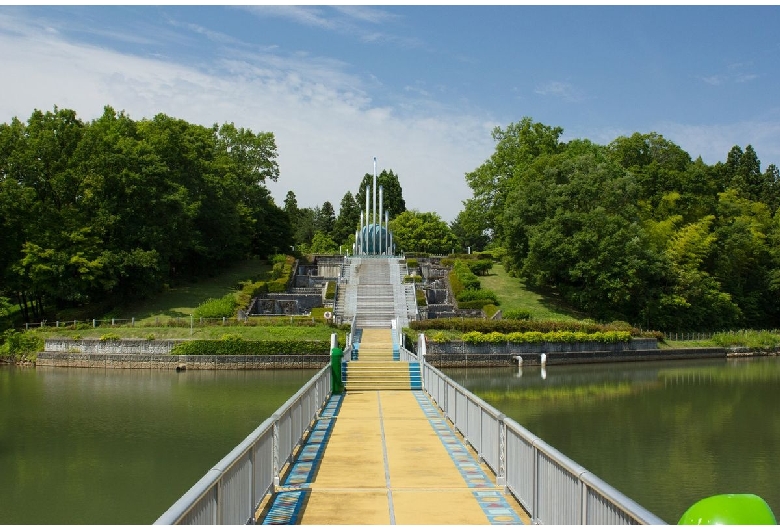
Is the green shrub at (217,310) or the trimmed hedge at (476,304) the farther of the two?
the trimmed hedge at (476,304)

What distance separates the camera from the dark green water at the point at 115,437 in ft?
45.1

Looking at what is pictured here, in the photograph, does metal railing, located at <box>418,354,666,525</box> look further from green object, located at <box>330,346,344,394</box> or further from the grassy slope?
the grassy slope

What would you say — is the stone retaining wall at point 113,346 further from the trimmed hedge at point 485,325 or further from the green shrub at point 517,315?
the green shrub at point 517,315

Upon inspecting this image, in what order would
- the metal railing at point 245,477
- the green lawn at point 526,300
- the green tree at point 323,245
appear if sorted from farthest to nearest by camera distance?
1. the green tree at point 323,245
2. the green lawn at point 526,300
3. the metal railing at point 245,477

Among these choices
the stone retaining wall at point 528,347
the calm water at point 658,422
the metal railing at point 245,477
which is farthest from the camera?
the stone retaining wall at point 528,347

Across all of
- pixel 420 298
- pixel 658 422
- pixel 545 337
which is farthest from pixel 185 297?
pixel 658 422

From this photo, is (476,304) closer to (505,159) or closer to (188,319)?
(188,319)

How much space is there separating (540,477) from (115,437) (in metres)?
14.2

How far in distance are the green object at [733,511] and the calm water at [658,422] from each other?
8.16 m

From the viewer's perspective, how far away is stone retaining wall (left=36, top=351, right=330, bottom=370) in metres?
37.4

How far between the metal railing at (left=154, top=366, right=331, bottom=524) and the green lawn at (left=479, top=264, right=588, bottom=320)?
1519 inches

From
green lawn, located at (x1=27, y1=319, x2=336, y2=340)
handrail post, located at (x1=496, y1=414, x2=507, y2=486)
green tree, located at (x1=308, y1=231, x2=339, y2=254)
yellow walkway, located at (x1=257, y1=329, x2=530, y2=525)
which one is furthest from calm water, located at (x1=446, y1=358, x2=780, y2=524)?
green tree, located at (x1=308, y1=231, x2=339, y2=254)

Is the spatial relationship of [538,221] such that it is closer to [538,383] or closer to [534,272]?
[534,272]

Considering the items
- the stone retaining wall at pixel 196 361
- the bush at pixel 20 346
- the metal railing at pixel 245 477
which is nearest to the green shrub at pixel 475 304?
the stone retaining wall at pixel 196 361
